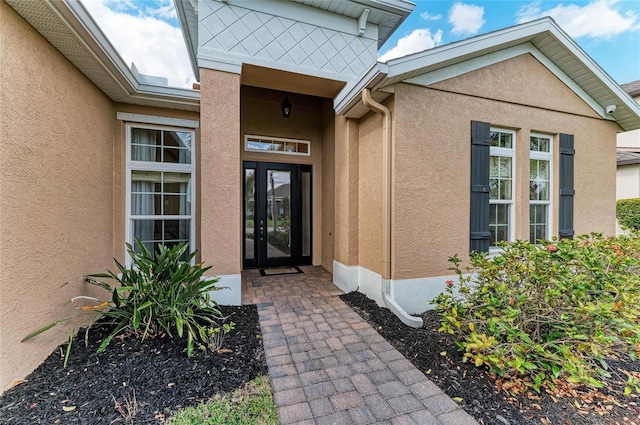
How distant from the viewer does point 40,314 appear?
2740 mm

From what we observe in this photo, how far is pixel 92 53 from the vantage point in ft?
10.6

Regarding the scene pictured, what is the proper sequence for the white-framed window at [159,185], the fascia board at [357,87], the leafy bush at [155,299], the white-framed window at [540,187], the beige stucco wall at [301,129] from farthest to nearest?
1. the beige stucco wall at [301,129]
2. the white-framed window at [540,187]
3. the white-framed window at [159,185]
4. the fascia board at [357,87]
5. the leafy bush at [155,299]

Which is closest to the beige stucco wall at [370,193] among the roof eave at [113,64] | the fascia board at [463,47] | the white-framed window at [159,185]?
the fascia board at [463,47]

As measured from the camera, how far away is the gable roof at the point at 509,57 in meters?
4.01

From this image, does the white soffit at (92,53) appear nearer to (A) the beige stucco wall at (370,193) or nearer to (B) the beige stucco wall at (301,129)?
(B) the beige stucco wall at (301,129)

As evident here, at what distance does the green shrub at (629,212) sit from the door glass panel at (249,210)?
13713 millimetres

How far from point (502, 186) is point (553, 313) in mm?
3201

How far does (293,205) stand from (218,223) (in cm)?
279

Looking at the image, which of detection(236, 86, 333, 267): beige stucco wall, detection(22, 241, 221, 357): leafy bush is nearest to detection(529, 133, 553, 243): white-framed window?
detection(236, 86, 333, 267): beige stucco wall

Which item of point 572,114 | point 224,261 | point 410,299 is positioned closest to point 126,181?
point 224,261

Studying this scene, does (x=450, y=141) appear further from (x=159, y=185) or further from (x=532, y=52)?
(x=159, y=185)

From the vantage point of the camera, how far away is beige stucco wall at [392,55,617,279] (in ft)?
14.0

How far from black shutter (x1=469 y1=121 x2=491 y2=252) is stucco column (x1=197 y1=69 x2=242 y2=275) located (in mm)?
4175

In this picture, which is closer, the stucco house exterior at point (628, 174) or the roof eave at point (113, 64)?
the roof eave at point (113, 64)
